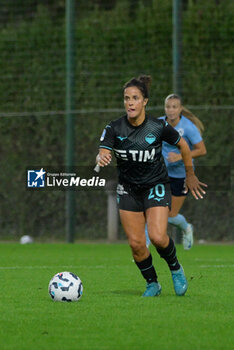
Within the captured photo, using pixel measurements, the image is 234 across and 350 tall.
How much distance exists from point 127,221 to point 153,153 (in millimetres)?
638

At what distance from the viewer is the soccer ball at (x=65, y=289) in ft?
25.1

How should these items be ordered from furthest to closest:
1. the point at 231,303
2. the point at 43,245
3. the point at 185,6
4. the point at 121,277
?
the point at 185,6 → the point at 43,245 → the point at 121,277 → the point at 231,303

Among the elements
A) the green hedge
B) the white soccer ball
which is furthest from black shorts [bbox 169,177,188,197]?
the white soccer ball

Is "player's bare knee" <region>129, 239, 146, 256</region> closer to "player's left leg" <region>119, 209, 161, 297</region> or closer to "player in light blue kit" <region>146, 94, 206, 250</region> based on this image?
"player's left leg" <region>119, 209, 161, 297</region>

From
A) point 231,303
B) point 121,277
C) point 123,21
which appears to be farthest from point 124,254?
point 231,303

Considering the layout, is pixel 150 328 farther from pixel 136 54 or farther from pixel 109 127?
pixel 136 54

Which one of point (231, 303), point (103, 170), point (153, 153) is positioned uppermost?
point (153, 153)

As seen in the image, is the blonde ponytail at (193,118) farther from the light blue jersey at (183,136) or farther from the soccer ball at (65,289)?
the soccer ball at (65,289)

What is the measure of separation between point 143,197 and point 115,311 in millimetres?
1433

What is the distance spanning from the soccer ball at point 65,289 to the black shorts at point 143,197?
88 cm

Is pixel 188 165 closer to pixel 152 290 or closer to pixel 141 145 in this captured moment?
pixel 141 145

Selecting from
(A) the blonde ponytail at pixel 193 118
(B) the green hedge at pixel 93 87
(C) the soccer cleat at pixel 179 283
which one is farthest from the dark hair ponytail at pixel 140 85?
(B) the green hedge at pixel 93 87

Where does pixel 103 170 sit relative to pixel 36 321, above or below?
below

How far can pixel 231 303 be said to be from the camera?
7547 mm
